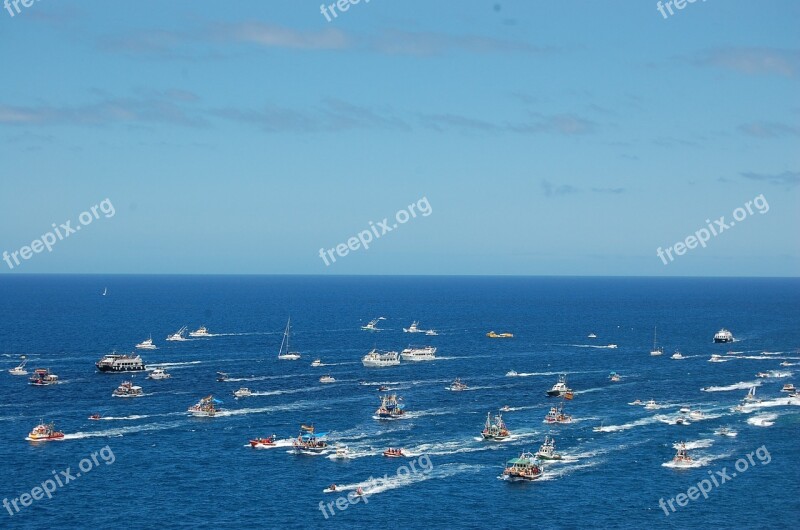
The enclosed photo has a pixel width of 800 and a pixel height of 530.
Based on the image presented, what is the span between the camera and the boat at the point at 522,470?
4838 inches

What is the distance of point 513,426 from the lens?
154000mm

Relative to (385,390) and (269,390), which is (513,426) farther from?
(269,390)

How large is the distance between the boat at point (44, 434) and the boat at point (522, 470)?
229 ft

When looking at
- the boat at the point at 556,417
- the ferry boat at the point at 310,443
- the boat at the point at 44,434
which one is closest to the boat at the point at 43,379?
the boat at the point at 44,434

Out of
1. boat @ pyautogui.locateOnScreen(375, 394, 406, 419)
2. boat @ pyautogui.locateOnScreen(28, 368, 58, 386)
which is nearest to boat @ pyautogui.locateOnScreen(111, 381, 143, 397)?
boat @ pyautogui.locateOnScreen(28, 368, 58, 386)

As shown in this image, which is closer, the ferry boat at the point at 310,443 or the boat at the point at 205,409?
the ferry boat at the point at 310,443

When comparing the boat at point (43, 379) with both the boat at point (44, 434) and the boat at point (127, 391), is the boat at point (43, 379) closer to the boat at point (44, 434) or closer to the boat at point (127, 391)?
the boat at point (127, 391)

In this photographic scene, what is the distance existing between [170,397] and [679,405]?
97975 mm

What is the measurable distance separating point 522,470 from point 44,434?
7398 cm

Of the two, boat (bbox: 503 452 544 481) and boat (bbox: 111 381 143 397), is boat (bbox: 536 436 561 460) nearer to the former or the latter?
boat (bbox: 503 452 544 481)

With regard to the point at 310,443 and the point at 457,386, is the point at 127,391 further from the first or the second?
the point at 457,386

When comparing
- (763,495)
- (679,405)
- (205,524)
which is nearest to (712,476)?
(763,495)

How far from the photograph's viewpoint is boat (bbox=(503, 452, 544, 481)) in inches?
4838

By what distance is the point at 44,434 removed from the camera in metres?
142
